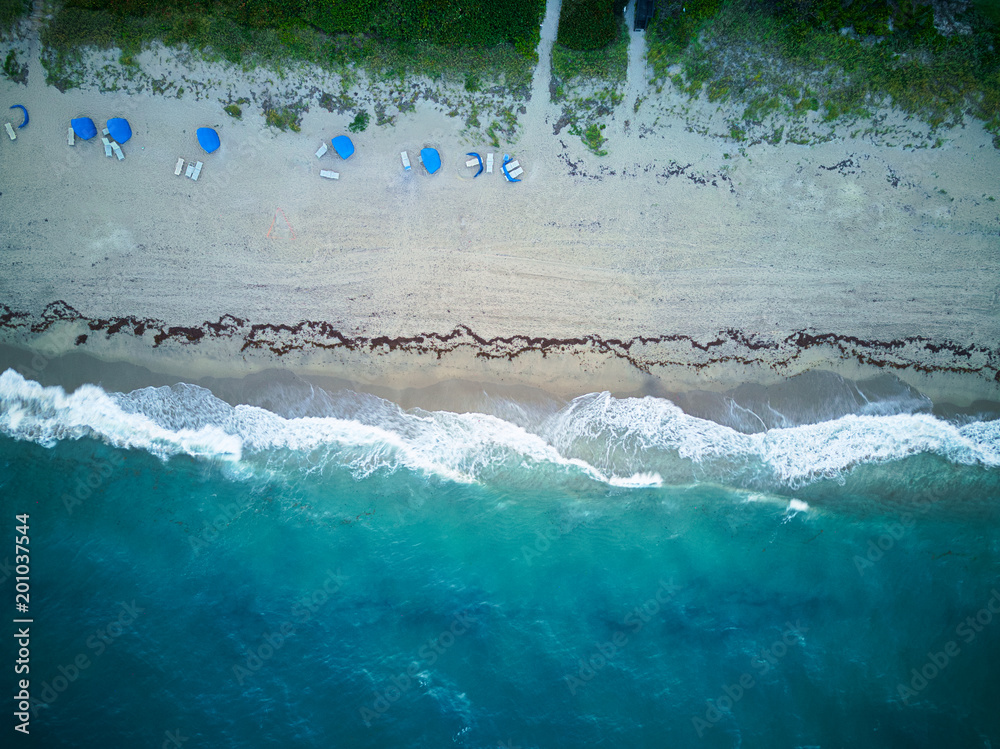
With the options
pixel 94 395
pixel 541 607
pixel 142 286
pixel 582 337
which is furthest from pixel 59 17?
pixel 541 607

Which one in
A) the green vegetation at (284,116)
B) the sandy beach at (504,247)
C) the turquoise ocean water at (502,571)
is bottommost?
the turquoise ocean water at (502,571)

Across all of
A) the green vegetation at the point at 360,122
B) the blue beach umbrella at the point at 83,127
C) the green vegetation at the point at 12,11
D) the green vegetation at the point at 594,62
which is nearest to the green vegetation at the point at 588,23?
the green vegetation at the point at 594,62

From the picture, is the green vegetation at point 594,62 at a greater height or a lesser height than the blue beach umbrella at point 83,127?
greater

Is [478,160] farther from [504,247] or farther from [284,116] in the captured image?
[284,116]

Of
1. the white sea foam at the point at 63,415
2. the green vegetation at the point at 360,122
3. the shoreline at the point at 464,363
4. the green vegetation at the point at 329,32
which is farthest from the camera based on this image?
the white sea foam at the point at 63,415

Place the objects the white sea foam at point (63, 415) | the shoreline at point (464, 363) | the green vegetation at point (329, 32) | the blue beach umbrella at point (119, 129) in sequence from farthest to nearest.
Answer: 1. the white sea foam at point (63, 415)
2. the shoreline at point (464, 363)
3. the blue beach umbrella at point (119, 129)
4. the green vegetation at point (329, 32)

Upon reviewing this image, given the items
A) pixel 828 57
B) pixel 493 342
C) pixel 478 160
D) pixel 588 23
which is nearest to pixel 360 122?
pixel 478 160

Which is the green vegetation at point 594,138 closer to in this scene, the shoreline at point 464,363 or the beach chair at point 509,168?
the beach chair at point 509,168
